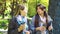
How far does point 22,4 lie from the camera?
6.48 ft

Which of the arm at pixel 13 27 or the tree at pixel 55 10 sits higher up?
the tree at pixel 55 10

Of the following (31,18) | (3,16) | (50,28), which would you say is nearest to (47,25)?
(50,28)

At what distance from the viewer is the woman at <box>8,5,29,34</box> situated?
78.0 inches

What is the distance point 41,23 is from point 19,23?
23cm

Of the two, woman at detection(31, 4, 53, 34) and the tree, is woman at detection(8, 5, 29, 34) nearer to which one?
woman at detection(31, 4, 53, 34)

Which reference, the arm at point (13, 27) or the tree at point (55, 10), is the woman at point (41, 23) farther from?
the arm at point (13, 27)

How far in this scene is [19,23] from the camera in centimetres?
199

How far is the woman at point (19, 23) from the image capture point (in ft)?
6.50

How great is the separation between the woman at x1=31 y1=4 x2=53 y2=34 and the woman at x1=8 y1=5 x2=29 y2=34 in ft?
0.32

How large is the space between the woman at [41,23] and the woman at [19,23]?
10cm

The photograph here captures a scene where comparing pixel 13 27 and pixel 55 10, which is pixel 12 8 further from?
pixel 55 10

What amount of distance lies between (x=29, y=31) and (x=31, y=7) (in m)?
0.25

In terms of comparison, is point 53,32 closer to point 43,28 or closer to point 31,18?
point 43,28

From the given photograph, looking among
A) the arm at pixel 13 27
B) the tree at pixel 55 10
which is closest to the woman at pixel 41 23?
the tree at pixel 55 10
